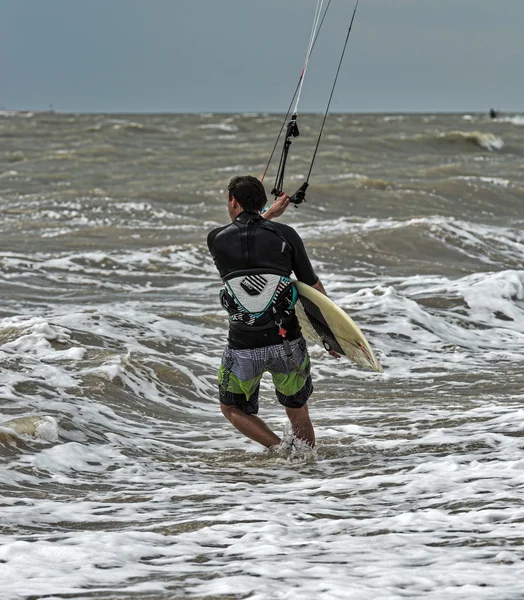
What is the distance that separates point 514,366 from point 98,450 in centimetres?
441

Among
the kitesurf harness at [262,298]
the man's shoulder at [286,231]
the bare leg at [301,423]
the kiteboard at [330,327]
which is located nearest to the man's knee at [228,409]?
the bare leg at [301,423]

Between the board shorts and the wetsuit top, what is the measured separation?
9 cm

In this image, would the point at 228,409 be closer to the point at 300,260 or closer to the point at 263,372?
the point at 263,372

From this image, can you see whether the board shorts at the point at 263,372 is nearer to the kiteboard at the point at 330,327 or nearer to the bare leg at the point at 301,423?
the bare leg at the point at 301,423

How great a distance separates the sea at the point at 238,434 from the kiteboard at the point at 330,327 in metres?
0.62

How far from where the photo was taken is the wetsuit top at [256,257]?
220 inches

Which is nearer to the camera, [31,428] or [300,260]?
[300,260]

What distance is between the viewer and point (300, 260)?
18.8 feet

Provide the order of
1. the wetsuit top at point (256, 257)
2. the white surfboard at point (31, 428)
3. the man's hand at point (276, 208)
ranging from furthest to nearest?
the white surfboard at point (31, 428), the man's hand at point (276, 208), the wetsuit top at point (256, 257)

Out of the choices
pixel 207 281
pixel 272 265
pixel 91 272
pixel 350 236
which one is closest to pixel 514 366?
pixel 272 265

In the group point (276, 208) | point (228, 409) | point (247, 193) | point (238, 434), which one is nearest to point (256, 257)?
point (247, 193)

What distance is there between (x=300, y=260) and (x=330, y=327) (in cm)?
66

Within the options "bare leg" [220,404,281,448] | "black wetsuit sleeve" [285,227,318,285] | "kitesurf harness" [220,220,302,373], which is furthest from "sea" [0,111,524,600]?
"black wetsuit sleeve" [285,227,318,285]

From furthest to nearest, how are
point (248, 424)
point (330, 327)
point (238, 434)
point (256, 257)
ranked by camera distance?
point (238, 434), point (330, 327), point (248, 424), point (256, 257)
